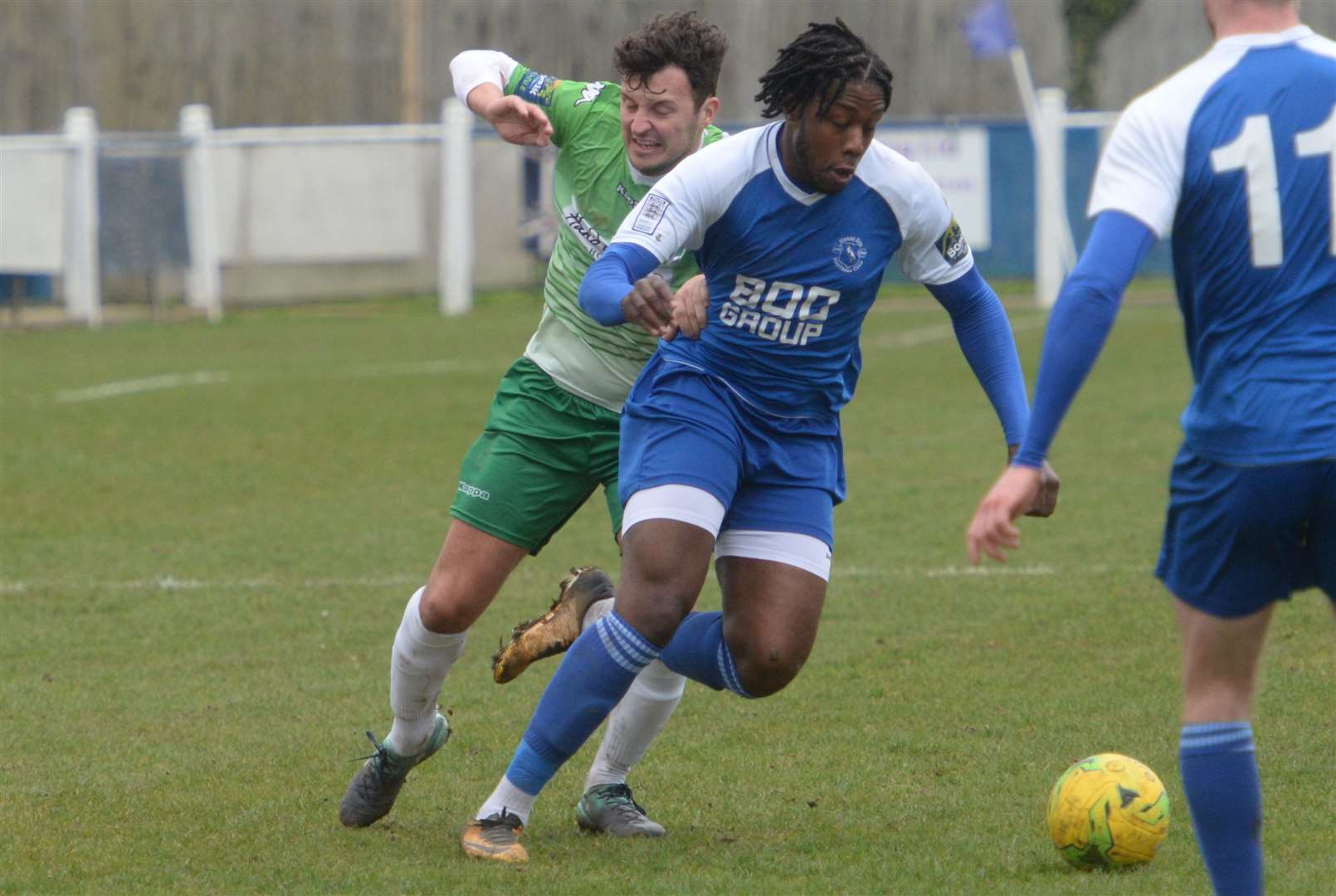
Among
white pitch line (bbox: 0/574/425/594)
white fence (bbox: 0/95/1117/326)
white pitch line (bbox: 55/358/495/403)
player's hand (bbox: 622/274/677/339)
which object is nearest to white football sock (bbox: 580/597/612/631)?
player's hand (bbox: 622/274/677/339)

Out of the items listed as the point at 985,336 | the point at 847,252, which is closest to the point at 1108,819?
the point at 985,336

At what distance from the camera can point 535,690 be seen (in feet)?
20.7

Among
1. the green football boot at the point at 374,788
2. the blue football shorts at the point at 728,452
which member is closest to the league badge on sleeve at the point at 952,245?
the blue football shorts at the point at 728,452

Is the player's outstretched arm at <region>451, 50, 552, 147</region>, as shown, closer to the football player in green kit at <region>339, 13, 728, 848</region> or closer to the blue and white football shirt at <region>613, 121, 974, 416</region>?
the football player in green kit at <region>339, 13, 728, 848</region>

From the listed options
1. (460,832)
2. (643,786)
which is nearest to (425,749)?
(460,832)

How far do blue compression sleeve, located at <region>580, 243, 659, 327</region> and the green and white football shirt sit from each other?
2.03ft

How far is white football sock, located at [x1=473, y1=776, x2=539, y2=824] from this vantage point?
442cm

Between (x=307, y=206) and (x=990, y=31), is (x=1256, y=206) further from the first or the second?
(x=307, y=206)

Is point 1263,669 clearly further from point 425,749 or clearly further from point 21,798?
point 21,798

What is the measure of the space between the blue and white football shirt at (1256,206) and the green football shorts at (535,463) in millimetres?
1910

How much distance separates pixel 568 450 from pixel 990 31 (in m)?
19.2

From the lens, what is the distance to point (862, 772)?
520 cm

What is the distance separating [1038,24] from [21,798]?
2394 cm

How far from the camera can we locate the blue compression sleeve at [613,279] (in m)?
4.04
